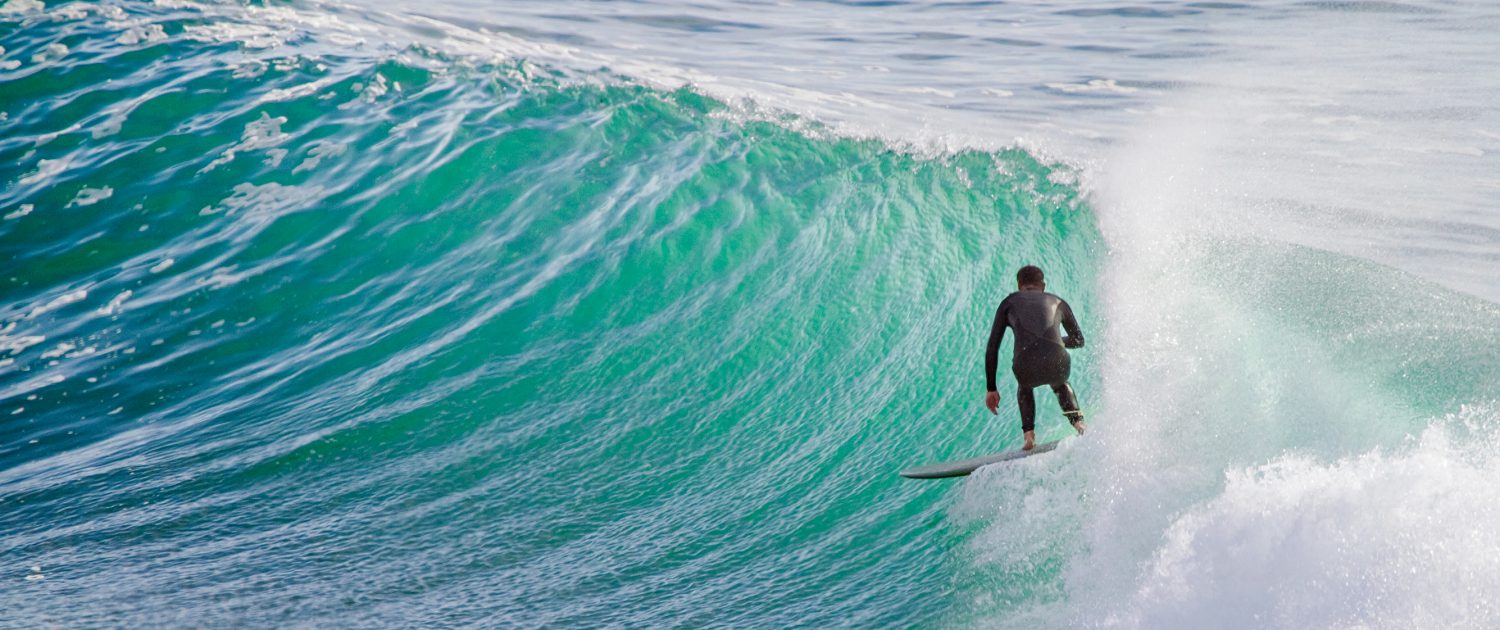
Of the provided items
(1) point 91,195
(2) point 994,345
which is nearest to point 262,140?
(1) point 91,195

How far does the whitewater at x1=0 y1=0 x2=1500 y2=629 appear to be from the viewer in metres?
4.93

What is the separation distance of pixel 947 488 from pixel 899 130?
481 centimetres

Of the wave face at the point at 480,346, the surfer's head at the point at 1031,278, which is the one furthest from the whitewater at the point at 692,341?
the surfer's head at the point at 1031,278

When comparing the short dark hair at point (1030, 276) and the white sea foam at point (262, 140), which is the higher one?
the short dark hair at point (1030, 276)

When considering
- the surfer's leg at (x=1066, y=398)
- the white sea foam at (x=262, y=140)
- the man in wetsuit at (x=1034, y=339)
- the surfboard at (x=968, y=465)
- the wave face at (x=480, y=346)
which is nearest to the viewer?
the man in wetsuit at (x=1034, y=339)

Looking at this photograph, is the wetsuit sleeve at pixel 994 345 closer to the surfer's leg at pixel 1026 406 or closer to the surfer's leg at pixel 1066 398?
the surfer's leg at pixel 1026 406

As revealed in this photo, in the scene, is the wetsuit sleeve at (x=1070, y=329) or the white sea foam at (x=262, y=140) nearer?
the wetsuit sleeve at (x=1070, y=329)

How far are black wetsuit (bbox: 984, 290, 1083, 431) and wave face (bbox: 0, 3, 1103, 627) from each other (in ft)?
3.01

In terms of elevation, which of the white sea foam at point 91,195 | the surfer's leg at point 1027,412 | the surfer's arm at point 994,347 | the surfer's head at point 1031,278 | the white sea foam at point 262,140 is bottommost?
the white sea foam at point 91,195

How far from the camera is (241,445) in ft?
22.2

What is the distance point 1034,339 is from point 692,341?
3.04 meters

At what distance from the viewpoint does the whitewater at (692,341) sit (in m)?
4.93

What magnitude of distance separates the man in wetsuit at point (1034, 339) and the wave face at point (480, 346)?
2.91ft

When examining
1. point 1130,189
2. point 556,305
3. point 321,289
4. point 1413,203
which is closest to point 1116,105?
point 1413,203
